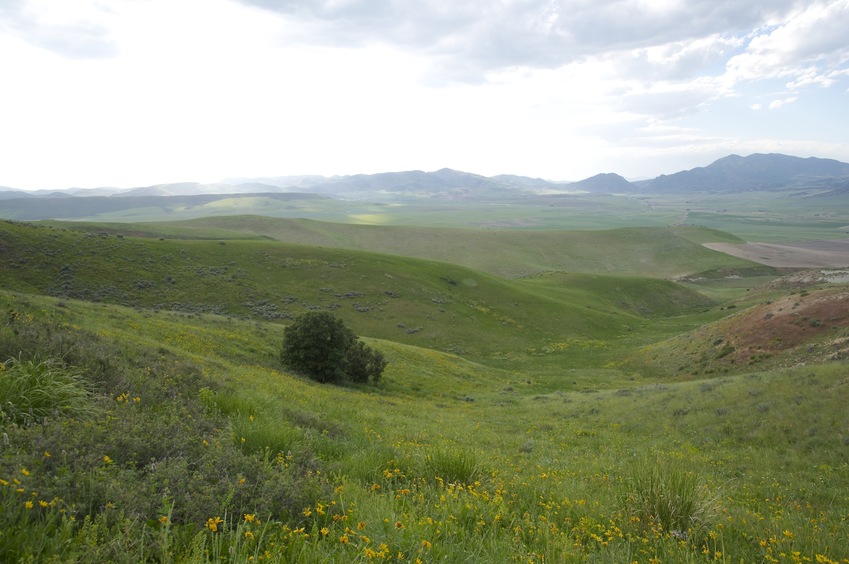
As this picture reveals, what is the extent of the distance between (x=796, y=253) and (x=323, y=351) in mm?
169668

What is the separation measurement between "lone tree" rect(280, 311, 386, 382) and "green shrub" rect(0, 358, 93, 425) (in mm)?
19948

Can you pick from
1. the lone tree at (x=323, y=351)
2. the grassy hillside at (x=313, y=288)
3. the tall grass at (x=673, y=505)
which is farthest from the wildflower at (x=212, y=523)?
the grassy hillside at (x=313, y=288)

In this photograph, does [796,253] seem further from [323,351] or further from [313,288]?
[323,351]

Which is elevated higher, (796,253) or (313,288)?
(313,288)

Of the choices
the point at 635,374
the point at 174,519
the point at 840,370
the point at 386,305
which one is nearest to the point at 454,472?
the point at 174,519

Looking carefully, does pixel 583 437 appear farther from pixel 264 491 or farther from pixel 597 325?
pixel 597 325

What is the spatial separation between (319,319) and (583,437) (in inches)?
682

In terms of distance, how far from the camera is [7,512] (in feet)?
12.4

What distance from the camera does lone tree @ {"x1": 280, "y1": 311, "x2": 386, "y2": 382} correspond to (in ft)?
88.2

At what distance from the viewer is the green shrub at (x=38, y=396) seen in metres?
5.99

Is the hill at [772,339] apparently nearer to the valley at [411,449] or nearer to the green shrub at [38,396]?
the valley at [411,449]

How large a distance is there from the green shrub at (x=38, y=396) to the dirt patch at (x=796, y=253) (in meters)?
153

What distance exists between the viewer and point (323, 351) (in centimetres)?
2733

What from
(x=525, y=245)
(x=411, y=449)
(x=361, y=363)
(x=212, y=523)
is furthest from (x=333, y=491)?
(x=525, y=245)
